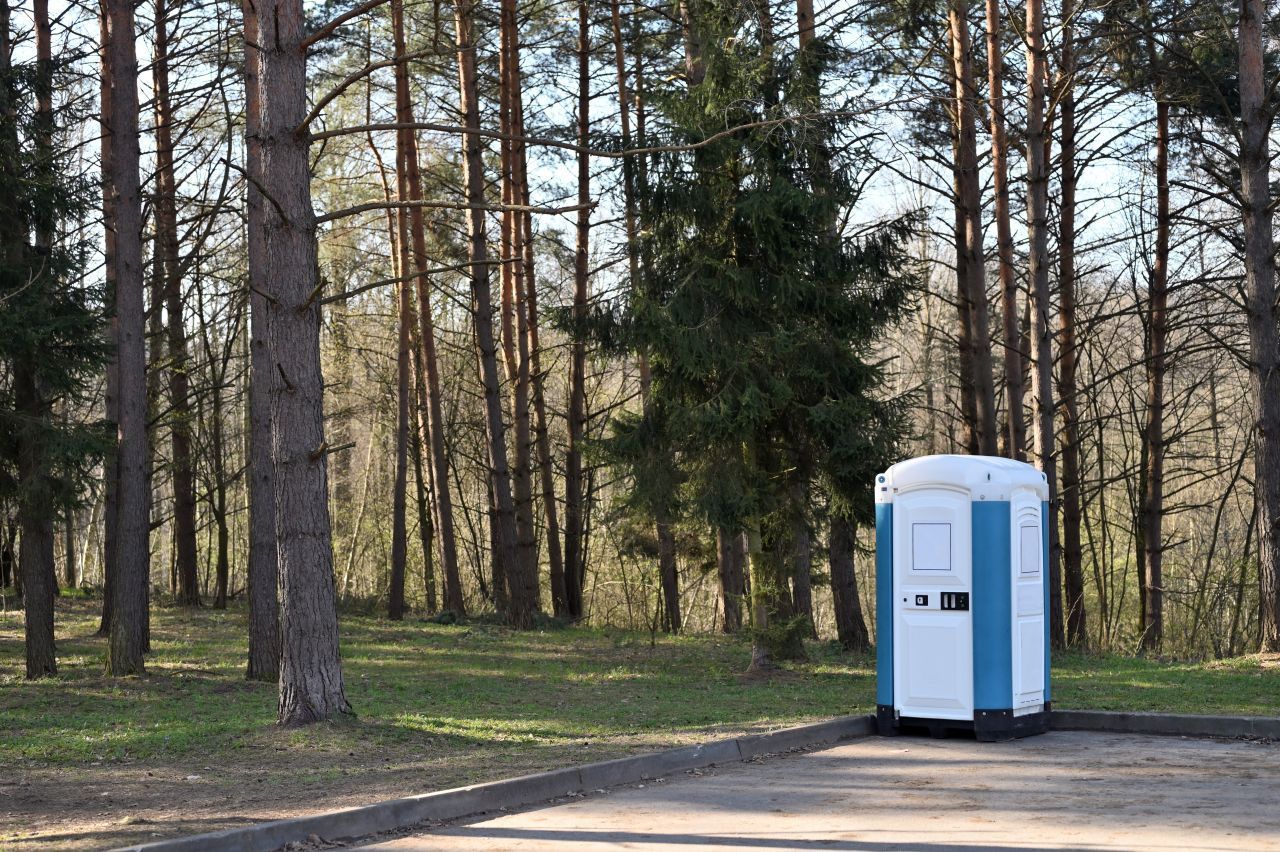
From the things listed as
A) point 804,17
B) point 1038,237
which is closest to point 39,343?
point 804,17

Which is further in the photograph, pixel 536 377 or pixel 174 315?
pixel 174 315

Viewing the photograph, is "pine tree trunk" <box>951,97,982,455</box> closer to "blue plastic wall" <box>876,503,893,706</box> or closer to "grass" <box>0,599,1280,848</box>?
"grass" <box>0,599,1280,848</box>

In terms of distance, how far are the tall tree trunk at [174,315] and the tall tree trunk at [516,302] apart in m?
5.71

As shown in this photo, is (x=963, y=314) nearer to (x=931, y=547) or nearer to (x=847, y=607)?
(x=847, y=607)

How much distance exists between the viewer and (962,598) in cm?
1000

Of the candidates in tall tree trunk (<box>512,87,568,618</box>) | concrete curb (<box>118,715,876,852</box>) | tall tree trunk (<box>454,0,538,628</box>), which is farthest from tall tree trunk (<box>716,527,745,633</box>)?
concrete curb (<box>118,715,876,852</box>)

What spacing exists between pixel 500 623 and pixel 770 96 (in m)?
12.0

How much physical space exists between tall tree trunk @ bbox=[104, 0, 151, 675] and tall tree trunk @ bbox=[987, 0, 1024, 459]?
11.3 meters

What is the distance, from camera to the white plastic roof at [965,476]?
996 cm

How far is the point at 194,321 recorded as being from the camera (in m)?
32.2

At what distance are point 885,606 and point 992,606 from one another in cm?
86

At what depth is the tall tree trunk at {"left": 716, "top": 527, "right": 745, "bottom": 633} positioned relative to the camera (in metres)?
20.9

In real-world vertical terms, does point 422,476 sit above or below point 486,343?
below

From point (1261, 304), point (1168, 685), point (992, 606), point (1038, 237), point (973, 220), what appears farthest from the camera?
point (973, 220)
